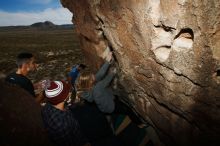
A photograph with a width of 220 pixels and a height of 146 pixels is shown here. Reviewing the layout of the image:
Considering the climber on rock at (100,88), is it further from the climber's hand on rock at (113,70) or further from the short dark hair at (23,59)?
the short dark hair at (23,59)

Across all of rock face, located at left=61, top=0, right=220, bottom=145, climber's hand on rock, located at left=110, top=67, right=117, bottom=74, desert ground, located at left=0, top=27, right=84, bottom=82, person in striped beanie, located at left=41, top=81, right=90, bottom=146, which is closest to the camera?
person in striped beanie, located at left=41, top=81, right=90, bottom=146

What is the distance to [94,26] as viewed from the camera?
275 inches

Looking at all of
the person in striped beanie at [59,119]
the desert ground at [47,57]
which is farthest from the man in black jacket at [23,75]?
the person in striped beanie at [59,119]

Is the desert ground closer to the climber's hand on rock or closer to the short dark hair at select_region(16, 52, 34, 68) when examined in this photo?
the short dark hair at select_region(16, 52, 34, 68)

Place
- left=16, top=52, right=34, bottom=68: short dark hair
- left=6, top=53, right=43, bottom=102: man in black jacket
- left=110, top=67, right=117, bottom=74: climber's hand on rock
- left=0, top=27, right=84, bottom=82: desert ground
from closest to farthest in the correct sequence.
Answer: left=6, top=53, right=43, bottom=102: man in black jacket
left=16, top=52, right=34, bottom=68: short dark hair
left=110, top=67, right=117, bottom=74: climber's hand on rock
left=0, top=27, right=84, bottom=82: desert ground

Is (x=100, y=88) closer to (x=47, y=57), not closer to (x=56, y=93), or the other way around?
(x=56, y=93)

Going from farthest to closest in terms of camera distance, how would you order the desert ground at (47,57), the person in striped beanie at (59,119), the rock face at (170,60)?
the desert ground at (47,57), the rock face at (170,60), the person in striped beanie at (59,119)

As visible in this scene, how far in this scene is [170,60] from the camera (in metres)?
4.71

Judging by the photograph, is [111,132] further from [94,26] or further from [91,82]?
[94,26]

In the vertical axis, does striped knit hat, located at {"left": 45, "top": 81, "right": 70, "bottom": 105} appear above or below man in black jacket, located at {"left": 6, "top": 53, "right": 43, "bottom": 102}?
above

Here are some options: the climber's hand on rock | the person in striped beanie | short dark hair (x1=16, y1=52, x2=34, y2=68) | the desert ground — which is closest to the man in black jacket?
short dark hair (x1=16, y1=52, x2=34, y2=68)

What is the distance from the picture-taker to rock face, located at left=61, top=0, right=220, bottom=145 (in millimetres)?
4039

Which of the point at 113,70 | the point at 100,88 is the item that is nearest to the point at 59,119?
the point at 100,88

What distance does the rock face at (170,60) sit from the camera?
13.3ft
